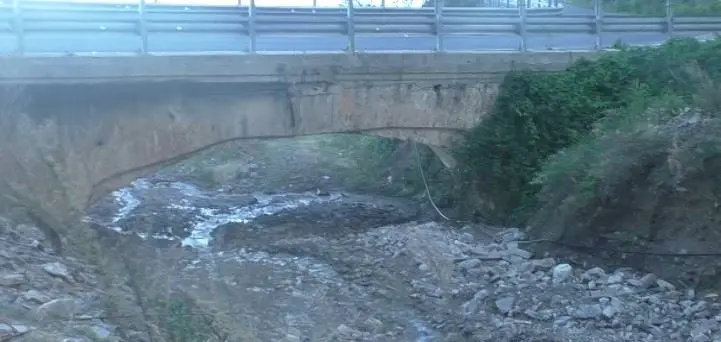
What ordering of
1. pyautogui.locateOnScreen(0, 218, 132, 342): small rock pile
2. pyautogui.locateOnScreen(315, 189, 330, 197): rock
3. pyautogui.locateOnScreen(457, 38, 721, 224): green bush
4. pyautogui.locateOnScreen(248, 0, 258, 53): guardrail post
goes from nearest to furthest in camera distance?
pyautogui.locateOnScreen(0, 218, 132, 342): small rock pile
pyautogui.locateOnScreen(248, 0, 258, 53): guardrail post
pyautogui.locateOnScreen(457, 38, 721, 224): green bush
pyautogui.locateOnScreen(315, 189, 330, 197): rock

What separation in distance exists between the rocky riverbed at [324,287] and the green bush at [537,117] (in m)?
0.84

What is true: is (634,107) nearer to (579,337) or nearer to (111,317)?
(579,337)

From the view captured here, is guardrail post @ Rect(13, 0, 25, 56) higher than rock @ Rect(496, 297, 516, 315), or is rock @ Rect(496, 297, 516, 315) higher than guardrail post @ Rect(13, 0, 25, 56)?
guardrail post @ Rect(13, 0, 25, 56)

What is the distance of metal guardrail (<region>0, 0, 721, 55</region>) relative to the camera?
13.8 m

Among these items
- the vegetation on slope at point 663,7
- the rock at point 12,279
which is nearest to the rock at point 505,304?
the rock at point 12,279

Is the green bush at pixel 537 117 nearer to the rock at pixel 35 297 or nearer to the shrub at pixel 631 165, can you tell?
the shrub at pixel 631 165

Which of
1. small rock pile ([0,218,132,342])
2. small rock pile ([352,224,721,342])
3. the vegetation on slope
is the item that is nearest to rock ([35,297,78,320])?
small rock pile ([0,218,132,342])

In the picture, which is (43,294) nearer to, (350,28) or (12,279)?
(12,279)

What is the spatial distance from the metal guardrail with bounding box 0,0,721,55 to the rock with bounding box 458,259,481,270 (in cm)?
404

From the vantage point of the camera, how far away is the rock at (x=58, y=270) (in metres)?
11.4

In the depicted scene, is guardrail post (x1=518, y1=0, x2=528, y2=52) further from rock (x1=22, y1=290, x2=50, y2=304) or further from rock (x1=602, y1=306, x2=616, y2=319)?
rock (x1=22, y1=290, x2=50, y2=304)

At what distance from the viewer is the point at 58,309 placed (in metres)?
10.2

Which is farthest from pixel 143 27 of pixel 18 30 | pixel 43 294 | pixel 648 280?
pixel 648 280

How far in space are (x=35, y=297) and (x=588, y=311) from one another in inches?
292
